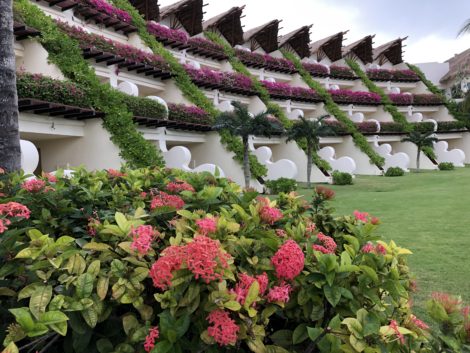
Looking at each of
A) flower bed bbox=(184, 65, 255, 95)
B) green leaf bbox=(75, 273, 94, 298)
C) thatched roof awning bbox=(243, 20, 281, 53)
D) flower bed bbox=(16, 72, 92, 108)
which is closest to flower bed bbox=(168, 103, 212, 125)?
flower bed bbox=(184, 65, 255, 95)

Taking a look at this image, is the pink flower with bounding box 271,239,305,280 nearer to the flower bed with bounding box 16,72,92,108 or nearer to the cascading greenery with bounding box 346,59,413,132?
the flower bed with bounding box 16,72,92,108

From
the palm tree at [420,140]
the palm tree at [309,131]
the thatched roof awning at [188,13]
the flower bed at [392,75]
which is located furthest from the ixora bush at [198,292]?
the flower bed at [392,75]

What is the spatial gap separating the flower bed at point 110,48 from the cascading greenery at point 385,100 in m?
27.6

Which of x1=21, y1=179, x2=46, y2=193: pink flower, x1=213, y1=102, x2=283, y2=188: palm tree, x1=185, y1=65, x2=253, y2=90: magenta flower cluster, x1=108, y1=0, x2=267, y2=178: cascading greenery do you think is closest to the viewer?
x1=21, y1=179, x2=46, y2=193: pink flower

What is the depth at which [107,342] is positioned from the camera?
1.74 m

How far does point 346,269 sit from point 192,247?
2.60 ft

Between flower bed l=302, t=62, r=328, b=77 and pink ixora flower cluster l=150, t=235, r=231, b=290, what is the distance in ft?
124

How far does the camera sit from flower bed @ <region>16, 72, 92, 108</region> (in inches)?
468

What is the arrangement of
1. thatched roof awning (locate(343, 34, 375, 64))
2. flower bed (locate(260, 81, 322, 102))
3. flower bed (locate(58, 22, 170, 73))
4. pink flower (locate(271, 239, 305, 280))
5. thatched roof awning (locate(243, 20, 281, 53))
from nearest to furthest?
1. pink flower (locate(271, 239, 305, 280))
2. flower bed (locate(58, 22, 170, 73))
3. flower bed (locate(260, 81, 322, 102))
4. thatched roof awning (locate(243, 20, 281, 53))
5. thatched roof awning (locate(343, 34, 375, 64))

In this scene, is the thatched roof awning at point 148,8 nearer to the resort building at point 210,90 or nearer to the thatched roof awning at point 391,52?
the resort building at point 210,90

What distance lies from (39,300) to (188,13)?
28659mm

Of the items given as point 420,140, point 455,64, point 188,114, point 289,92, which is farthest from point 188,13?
point 455,64

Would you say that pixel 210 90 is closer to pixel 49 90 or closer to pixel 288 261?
pixel 49 90

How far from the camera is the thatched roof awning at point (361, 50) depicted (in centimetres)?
4353
